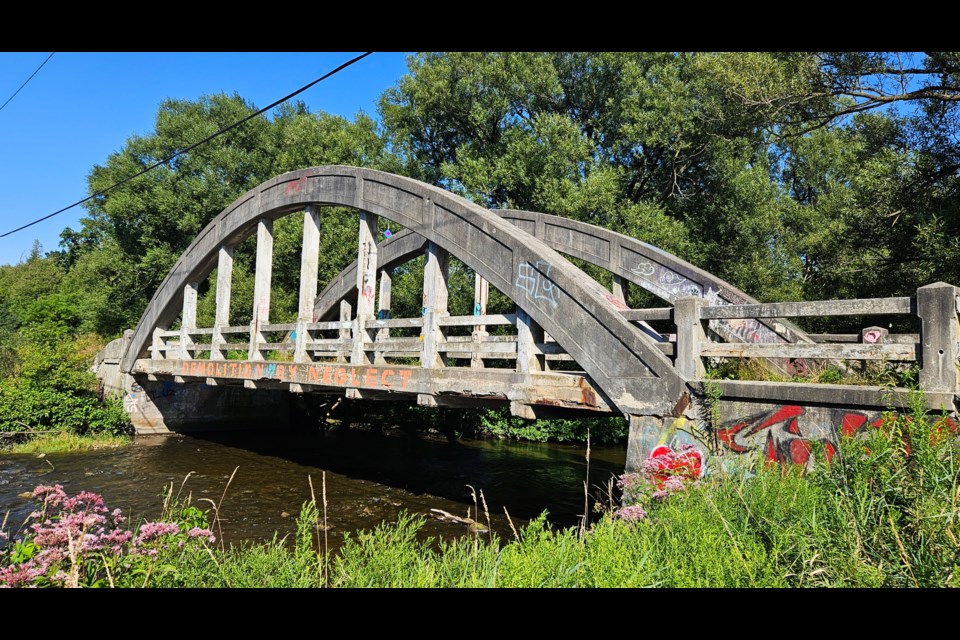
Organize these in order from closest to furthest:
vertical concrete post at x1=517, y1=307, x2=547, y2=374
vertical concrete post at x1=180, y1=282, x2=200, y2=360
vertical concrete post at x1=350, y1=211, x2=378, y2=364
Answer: vertical concrete post at x1=517, y1=307, x2=547, y2=374 → vertical concrete post at x1=350, y1=211, x2=378, y2=364 → vertical concrete post at x1=180, y1=282, x2=200, y2=360

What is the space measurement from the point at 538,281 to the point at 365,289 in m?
4.10

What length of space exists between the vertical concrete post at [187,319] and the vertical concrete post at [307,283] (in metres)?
4.67

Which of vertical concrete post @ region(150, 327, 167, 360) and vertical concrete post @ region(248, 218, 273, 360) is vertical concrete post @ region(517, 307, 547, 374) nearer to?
vertical concrete post @ region(248, 218, 273, 360)

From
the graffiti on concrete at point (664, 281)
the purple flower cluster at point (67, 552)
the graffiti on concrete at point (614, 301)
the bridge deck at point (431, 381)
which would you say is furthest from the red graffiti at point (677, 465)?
the graffiti on concrete at point (664, 281)

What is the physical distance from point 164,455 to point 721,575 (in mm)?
14336

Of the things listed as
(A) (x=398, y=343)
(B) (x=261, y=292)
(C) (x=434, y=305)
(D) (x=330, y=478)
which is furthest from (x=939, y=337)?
(B) (x=261, y=292)

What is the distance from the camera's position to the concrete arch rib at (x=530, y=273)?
6.55m

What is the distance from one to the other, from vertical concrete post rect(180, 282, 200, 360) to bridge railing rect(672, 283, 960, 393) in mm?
12649

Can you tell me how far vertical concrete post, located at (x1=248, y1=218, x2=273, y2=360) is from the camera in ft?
41.5

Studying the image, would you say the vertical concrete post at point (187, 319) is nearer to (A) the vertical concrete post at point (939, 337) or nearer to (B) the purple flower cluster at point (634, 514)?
(B) the purple flower cluster at point (634, 514)

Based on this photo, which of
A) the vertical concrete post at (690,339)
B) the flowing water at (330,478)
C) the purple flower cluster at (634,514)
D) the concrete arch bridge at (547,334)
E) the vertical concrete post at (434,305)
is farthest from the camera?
the flowing water at (330,478)

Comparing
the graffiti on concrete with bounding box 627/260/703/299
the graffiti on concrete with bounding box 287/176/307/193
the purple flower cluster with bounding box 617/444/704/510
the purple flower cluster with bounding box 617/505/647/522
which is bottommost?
the purple flower cluster with bounding box 617/505/647/522

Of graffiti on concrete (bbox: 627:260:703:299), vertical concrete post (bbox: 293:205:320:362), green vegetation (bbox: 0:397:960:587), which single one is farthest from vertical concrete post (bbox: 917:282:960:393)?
vertical concrete post (bbox: 293:205:320:362)

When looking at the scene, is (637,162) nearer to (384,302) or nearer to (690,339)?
(384,302)
